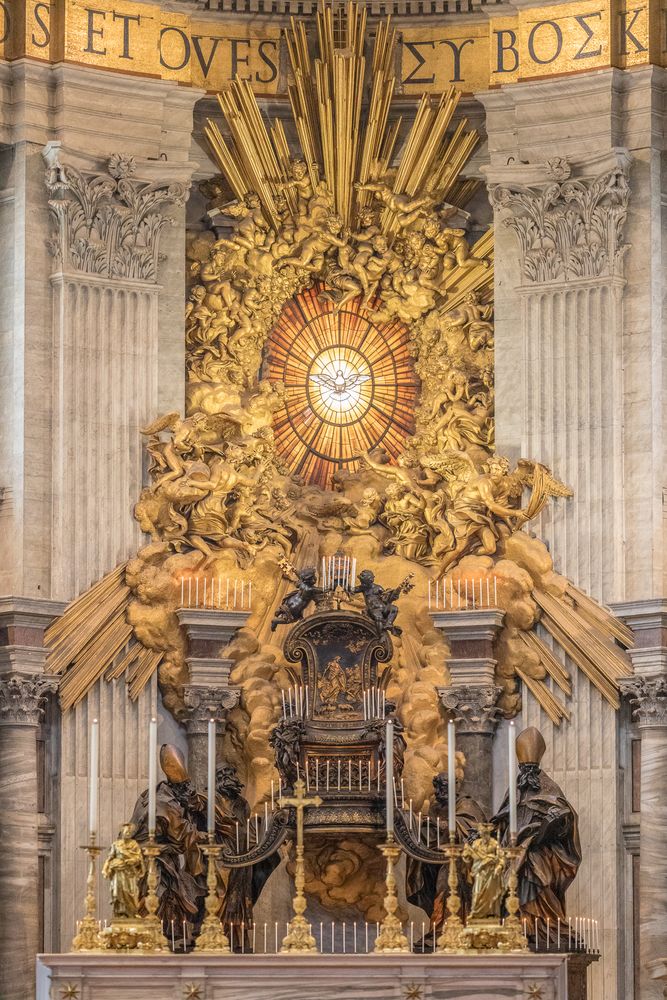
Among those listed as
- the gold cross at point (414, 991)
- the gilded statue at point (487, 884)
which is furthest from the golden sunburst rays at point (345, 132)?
the gold cross at point (414, 991)

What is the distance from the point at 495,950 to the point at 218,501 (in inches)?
275

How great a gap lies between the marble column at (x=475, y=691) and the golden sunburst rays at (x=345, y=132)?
469 centimetres

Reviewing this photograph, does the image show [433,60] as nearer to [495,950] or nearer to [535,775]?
[535,775]

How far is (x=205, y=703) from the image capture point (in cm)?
2823

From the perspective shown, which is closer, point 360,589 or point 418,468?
point 360,589

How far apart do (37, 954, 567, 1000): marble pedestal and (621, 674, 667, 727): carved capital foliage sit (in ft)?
15.6

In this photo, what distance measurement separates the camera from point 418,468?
2952 centimetres

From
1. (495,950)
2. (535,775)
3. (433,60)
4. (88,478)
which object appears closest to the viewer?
(495,950)

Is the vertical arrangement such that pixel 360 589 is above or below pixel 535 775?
above

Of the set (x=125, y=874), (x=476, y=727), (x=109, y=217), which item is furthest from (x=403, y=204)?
(x=125, y=874)

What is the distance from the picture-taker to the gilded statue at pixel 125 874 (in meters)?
23.7

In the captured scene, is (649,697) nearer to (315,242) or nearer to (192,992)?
(315,242)

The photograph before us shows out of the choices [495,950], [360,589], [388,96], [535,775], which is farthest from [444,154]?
[495,950]

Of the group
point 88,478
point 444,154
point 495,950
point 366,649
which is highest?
point 444,154
